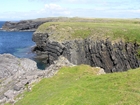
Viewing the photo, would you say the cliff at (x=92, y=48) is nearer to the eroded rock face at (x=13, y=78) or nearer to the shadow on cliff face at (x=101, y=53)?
the shadow on cliff face at (x=101, y=53)

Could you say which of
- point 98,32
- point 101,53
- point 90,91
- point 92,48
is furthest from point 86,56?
point 90,91

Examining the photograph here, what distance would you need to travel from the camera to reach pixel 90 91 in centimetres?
2878

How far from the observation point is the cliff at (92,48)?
69.4m

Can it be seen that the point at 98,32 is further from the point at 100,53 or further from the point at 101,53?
the point at 101,53

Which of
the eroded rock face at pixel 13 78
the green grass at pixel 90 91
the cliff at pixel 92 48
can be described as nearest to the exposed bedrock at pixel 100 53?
the cliff at pixel 92 48

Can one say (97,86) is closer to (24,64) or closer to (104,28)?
(24,64)

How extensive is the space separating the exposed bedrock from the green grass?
35.5 meters

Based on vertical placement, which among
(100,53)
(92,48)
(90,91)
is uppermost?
(90,91)

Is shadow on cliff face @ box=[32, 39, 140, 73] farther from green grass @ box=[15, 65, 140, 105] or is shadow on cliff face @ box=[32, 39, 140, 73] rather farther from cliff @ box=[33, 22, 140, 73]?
A: green grass @ box=[15, 65, 140, 105]

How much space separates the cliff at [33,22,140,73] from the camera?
69.4 meters

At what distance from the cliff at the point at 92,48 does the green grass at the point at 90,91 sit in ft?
117

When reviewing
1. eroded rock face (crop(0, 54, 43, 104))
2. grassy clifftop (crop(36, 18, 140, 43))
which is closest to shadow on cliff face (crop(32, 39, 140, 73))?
grassy clifftop (crop(36, 18, 140, 43))

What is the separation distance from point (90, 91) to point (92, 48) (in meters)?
49.0

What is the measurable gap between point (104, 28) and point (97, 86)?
57.1m
